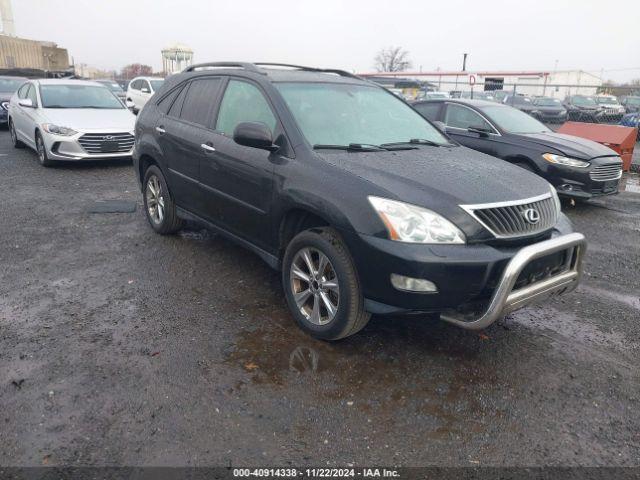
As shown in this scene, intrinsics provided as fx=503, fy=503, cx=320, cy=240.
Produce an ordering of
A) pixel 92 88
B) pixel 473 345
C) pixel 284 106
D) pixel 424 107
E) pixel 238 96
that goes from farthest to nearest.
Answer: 1. pixel 92 88
2. pixel 424 107
3. pixel 238 96
4. pixel 284 106
5. pixel 473 345

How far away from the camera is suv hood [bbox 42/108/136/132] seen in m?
9.10

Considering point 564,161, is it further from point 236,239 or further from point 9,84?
point 9,84

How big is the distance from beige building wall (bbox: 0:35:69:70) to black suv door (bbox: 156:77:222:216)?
25876mm

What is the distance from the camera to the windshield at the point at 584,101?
24.2m

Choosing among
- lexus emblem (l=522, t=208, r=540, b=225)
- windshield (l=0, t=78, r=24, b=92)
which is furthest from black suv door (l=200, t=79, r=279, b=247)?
windshield (l=0, t=78, r=24, b=92)

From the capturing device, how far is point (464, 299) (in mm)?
2980

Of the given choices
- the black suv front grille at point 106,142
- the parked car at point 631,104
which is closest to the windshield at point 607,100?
the parked car at point 631,104

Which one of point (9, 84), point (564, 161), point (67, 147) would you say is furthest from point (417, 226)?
point (9, 84)

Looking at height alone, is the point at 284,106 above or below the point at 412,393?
above

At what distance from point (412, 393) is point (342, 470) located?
764mm

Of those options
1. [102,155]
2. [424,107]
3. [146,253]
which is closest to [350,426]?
[146,253]

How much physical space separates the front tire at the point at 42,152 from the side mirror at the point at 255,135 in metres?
7.12

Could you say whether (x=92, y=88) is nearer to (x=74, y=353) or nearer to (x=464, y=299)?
(x=74, y=353)

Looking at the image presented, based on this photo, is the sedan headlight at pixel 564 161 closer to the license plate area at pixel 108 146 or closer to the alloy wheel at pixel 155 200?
the alloy wheel at pixel 155 200
